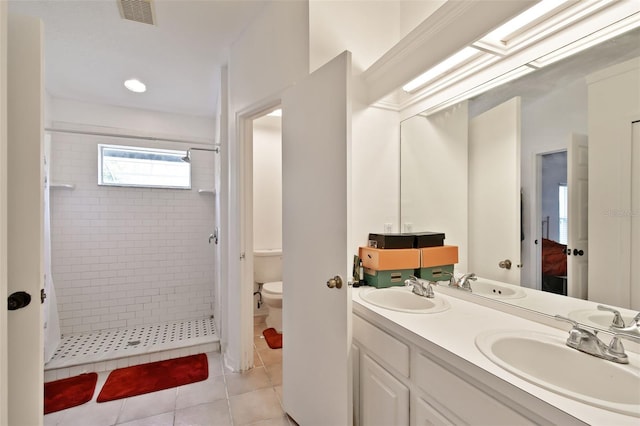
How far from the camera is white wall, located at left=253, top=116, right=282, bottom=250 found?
3512mm

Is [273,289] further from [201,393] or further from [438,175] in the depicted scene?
[438,175]

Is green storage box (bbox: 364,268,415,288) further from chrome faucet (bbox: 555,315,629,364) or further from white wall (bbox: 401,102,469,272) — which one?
chrome faucet (bbox: 555,315,629,364)

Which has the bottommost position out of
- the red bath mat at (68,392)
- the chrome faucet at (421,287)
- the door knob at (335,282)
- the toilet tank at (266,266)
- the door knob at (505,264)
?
the red bath mat at (68,392)

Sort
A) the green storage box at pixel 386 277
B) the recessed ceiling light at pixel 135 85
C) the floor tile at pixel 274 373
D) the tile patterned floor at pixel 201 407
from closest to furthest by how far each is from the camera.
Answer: the green storage box at pixel 386 277 < the tile patterned floor at pixel 201 407 < the floor tile at pixel 274 373 < the recessed ceiling light at pixel 135 85

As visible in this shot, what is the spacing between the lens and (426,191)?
6.21 feet

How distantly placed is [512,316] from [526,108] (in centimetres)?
93

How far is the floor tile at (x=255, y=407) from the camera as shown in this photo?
1.81 meters

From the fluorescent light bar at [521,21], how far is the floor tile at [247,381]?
8.30 feet

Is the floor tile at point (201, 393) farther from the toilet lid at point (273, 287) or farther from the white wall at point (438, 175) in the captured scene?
the white wall at point (438, 175)

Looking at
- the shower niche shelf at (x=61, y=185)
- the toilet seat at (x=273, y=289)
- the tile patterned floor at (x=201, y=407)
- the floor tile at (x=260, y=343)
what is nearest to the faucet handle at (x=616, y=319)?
the tile patterned floor at (x=201, y=407)

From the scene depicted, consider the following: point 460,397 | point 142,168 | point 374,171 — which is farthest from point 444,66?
point 142,168

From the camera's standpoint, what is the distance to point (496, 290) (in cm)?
141

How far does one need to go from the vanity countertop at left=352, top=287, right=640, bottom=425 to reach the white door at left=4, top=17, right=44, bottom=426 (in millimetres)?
1284

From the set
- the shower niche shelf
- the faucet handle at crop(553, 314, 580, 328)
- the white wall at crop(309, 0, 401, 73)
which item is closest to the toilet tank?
the shower niche shelf
